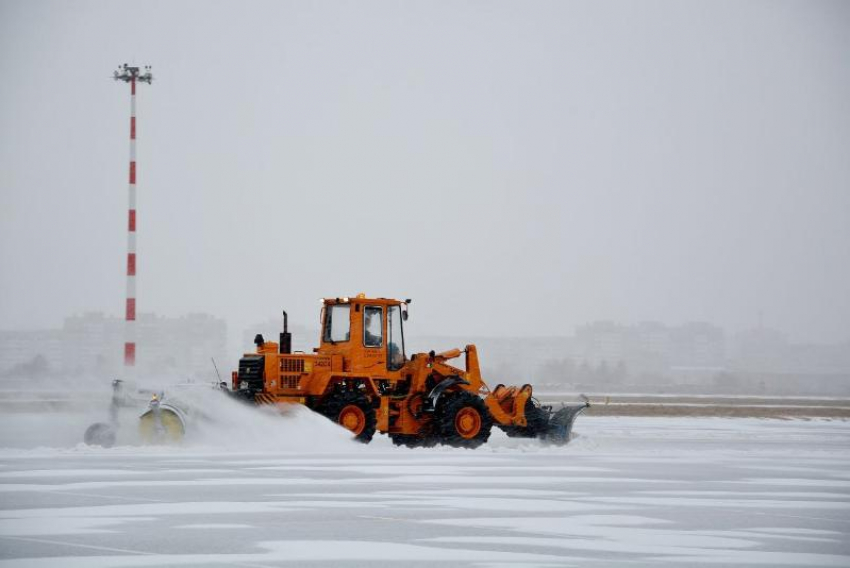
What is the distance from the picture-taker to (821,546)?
13.2 meters

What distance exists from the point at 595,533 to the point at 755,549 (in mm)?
1805

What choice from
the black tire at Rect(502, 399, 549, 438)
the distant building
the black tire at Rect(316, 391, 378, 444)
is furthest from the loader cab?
the distant building

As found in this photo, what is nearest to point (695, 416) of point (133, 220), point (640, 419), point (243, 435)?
point (640, 419)

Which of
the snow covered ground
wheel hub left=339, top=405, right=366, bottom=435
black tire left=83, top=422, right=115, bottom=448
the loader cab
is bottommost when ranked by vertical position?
the snow covered ground

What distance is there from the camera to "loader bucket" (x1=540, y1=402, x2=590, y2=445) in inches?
1097

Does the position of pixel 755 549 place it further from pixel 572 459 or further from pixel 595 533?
pixel 572 459

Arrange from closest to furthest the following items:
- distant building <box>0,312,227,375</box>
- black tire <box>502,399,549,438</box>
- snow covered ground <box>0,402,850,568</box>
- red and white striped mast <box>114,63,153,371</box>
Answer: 1. snow covered ground <box>0,402,850,568</box>
2. black tire <box>502,399,549,438</box>
3. red and white striped mast <box>114,63,153,371</box>
4. distant building <box>0,312,227,375</box>

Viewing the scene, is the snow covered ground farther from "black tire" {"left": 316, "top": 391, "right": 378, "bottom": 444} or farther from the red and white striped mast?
the red and white striped mast

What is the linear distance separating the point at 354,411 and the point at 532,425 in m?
3.89

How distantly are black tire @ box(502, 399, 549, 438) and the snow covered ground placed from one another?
1.28 ft

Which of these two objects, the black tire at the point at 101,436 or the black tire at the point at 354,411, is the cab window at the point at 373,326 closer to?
the black tire at the point at 354,411

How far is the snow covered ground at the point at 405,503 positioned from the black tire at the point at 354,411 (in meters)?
0.40

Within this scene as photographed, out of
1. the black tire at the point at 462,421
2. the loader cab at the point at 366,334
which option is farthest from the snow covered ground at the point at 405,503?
the loader cab at the point at 366,334

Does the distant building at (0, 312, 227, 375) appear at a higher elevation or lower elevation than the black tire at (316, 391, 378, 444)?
higher
